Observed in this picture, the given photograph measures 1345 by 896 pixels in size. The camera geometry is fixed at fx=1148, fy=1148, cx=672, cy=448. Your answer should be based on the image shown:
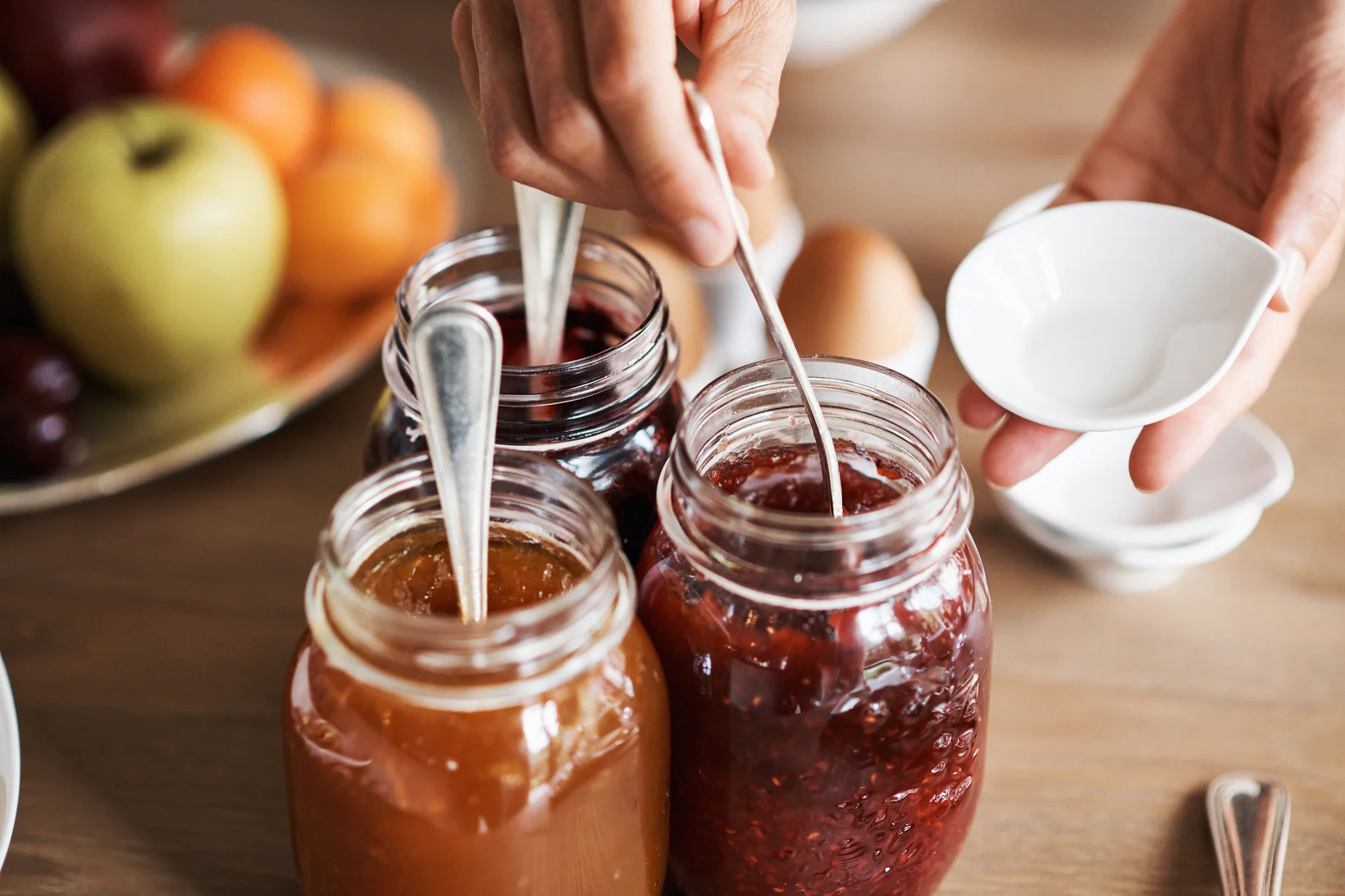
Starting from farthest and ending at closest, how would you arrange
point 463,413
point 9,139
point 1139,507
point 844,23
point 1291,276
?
point 844,23, point 9,139, point 1139,507, point 1291,276, point 463,413

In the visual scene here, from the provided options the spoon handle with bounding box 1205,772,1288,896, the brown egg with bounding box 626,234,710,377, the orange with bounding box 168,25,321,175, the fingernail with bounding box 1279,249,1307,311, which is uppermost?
the fingernail with bounding box 1279,249,1307,311

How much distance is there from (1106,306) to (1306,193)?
12 centimetres

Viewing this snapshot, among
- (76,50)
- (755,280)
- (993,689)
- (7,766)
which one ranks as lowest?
(993,689)

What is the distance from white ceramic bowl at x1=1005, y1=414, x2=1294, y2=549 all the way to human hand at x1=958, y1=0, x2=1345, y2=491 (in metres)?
Answer: 0.04

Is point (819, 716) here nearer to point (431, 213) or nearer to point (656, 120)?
point (656, 120)

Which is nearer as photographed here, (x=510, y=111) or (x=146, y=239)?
(x=510, y=111)

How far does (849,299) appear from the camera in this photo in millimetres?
813

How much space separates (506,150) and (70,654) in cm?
46

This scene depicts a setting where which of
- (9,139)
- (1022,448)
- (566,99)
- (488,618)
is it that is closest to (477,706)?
(488,618)

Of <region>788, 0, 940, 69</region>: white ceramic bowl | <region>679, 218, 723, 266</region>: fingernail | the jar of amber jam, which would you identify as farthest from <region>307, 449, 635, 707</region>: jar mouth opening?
<region>788, 0, 940, 69</region>: white ceramic bowl

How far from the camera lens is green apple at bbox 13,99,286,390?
0.88m

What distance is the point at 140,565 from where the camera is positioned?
0.78m

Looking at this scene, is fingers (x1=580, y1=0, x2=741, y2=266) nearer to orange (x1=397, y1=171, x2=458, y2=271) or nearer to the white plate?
the white plate

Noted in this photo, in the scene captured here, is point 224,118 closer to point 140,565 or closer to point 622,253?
point 140,565
